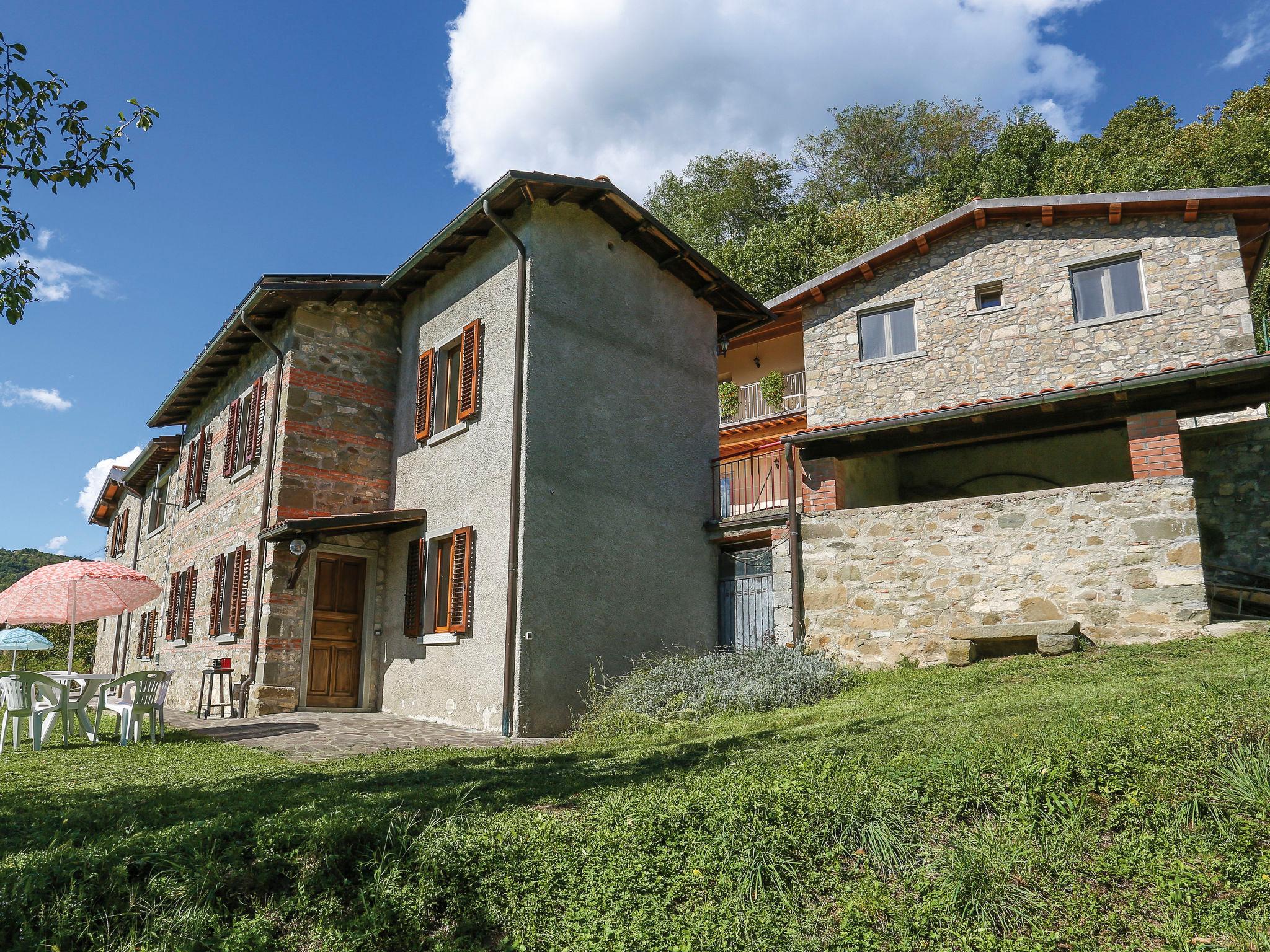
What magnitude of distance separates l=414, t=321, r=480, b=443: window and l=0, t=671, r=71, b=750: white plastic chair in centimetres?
520

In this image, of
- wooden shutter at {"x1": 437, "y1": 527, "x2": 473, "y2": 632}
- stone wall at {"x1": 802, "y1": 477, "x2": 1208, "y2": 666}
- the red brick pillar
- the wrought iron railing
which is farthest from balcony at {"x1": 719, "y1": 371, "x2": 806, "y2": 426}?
wooden shutter at {"x1": 437, "y1": 527, "x2": 473, "y2": 632}

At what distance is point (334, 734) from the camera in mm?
9258

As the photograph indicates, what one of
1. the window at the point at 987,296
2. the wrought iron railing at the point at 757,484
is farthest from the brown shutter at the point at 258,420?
the window at the point at 987,296

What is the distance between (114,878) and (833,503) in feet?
29.1

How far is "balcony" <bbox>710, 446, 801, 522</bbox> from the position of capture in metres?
13.0

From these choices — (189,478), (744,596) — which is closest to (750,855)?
(744,596)

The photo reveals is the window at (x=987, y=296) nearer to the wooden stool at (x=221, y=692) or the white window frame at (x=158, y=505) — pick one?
the wooden stool at (x=221, y=692)

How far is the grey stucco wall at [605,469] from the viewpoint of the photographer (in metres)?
9.84

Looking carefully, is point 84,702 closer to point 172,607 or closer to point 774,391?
point 172,607

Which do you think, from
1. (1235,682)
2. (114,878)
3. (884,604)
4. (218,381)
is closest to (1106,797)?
(1235,682)

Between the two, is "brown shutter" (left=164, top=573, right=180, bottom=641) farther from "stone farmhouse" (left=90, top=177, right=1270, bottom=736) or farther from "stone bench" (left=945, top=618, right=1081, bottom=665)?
"stone bench" (left=945, top=618, right=1081, bottom=665)

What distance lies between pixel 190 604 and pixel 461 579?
7.31 meters

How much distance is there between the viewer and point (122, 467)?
24.1 m

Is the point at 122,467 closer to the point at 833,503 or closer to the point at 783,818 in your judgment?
the point at 833,503
